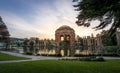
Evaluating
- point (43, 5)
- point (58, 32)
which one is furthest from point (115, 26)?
point (58, 32)

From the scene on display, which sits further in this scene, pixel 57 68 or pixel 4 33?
pixel 4 33

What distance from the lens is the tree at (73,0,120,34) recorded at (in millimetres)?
8141

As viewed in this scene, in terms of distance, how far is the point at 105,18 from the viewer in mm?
9766

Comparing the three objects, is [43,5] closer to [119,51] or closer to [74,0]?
[74,0]

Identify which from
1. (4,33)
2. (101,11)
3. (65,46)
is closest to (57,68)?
(101,11)

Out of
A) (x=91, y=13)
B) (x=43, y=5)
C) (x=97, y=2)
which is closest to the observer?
(x=97, y=2)

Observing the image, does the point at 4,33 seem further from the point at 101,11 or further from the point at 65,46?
the point at 101,11

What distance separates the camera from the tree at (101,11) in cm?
814

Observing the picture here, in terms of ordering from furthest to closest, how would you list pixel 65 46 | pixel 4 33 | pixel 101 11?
pixel 4 33 → pixel 65 46 → pixel 101 11

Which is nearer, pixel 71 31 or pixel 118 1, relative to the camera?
pixel 118 1

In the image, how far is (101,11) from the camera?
331 inches

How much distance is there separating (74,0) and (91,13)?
1106 millimetres

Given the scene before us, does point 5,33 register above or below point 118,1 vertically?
above

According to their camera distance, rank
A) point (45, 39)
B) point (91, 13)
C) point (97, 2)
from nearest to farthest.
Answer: point (97, 2) < point (91, 13) < point (45, 39)
